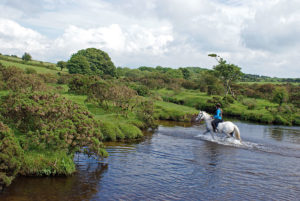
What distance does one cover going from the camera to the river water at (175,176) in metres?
11.8

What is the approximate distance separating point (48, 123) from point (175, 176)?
7027 millimetres

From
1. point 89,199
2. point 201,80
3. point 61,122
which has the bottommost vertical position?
point 89,199

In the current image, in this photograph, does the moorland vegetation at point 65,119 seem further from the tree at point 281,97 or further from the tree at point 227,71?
the tree at point 227,71

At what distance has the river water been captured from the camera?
11844mm

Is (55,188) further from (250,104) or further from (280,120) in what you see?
(250,104)

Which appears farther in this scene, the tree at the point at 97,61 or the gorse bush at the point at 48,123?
the tree at the point at 97,61

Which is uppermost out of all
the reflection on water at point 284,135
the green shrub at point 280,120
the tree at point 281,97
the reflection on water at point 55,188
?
the tree at point 281,97

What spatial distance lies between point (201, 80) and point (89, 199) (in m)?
69.6

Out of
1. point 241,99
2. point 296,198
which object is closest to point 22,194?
→ point 296,198

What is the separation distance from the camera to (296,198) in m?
12.7

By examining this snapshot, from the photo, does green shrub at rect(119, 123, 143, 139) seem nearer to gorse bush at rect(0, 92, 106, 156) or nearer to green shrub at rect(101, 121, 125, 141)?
green shrub at rect(101, 121, 125, 141)

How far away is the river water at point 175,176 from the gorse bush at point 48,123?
1513 mm

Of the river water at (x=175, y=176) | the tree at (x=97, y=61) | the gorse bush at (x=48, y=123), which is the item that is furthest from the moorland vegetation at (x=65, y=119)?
the tree at (x=97, y=61)

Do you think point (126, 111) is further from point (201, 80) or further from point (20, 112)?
point (201, 80)
